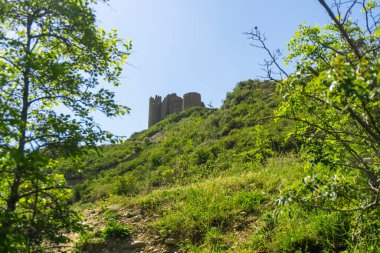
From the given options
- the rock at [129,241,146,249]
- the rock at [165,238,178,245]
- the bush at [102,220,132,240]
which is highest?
the bush at [102,220,132,240]

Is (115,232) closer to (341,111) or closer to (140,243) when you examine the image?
(140,243)

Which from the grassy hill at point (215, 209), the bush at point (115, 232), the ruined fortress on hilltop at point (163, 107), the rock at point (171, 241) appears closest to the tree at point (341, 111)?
the grassy hill at point (215, 209)

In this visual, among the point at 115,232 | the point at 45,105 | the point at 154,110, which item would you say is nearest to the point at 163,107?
the point at 154,110

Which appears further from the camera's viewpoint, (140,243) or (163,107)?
(163,107)

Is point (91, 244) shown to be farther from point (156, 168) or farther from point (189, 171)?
point (156, 168)

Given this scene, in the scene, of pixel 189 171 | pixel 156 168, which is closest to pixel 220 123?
pixel 156 168

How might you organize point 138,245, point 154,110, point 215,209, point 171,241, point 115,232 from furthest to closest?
point 154,110, point 115,232, point 215,209, point 138,245, point 171,241

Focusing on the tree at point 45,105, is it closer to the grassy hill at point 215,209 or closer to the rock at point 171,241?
the grassy hill at point 215,209

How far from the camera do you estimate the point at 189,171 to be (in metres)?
14.9

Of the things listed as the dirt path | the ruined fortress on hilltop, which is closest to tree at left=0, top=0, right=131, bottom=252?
the dirt path

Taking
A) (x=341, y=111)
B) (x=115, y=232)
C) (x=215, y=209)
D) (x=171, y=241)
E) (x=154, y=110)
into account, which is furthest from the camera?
(x=154, y=110)

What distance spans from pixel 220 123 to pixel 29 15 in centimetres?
1675

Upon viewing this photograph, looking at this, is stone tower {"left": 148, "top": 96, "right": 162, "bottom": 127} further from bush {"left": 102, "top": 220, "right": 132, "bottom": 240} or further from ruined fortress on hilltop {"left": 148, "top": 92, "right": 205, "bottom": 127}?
bush {"left": 102, "top": 220, "right": 132, "bottom": 240}

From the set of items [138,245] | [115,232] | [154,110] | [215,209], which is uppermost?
[154,110]
